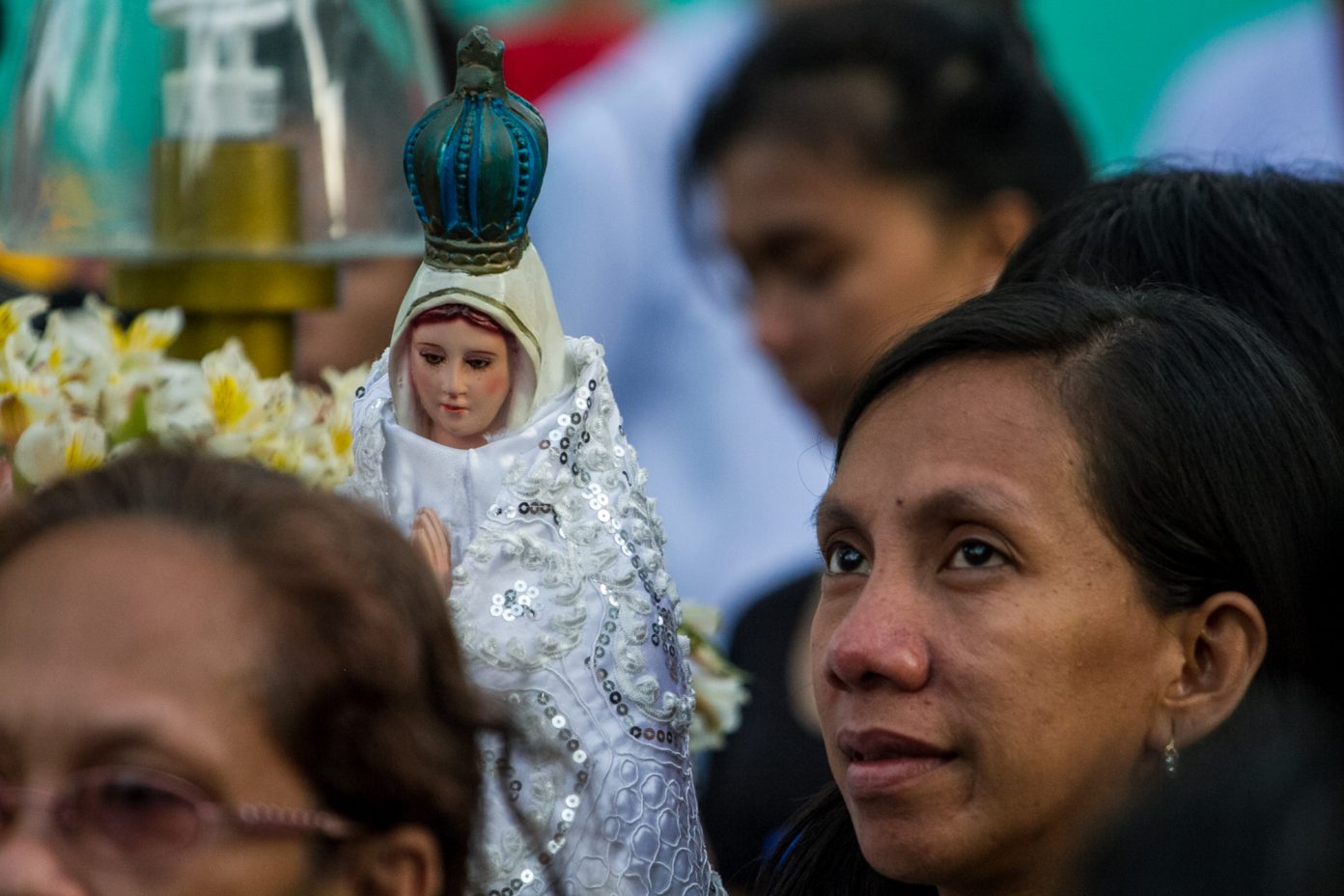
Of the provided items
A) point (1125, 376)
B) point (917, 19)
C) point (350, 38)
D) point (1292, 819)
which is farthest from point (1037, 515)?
point (917, 19)

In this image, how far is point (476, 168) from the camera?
6.75 feet

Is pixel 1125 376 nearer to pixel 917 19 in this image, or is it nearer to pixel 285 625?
pixel 285 625

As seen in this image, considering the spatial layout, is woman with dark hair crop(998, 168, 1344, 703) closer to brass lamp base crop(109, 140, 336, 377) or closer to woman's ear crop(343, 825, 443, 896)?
brass lamp base crop(109, 140, 336, 377)

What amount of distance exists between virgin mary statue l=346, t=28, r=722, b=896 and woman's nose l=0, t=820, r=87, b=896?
0.47 metres

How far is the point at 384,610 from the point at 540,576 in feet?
1.09

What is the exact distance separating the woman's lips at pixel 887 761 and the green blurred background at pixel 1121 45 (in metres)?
4.93

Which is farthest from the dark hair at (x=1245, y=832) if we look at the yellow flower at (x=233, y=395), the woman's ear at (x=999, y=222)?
the woman's ear at (x=999, y=222)

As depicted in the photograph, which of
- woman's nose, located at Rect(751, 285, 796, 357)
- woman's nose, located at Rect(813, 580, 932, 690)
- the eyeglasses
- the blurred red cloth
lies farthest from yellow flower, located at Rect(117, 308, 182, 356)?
the blurred red cloth

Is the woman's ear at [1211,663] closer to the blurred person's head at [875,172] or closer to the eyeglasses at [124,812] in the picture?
the eyeglasses at [124,812]

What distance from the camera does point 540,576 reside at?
2.08 meters

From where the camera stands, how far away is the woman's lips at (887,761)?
2.15 m

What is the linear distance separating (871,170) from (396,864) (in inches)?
132

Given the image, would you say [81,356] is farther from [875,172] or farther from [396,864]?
[875,172]

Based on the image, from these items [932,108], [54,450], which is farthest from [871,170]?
[54,450]
